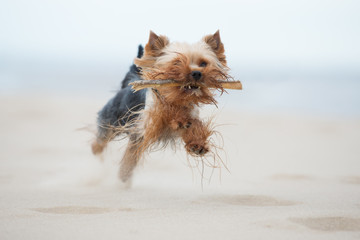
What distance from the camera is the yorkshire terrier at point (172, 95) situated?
4.07 metres

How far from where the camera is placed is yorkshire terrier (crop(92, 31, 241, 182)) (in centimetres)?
407

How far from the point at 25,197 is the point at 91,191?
2.63 ft

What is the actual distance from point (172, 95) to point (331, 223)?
71.4 inches

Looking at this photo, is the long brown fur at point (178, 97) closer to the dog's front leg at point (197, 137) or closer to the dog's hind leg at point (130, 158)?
the dog's front leg at point (197, 137)

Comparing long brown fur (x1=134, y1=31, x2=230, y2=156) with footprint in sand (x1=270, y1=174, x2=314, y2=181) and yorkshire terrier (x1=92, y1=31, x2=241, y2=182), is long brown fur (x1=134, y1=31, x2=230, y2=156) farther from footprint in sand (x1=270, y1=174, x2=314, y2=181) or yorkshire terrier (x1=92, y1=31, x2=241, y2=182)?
footprint in sand (x1=270, y1=174, x2=314, y2=181)

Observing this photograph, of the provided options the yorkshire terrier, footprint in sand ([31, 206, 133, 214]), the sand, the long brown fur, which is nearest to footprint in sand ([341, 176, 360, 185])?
the sand

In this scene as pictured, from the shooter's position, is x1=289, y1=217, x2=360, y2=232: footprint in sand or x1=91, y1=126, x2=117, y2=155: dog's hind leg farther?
x1=91, y1=126, x2=117, y2=155: dog's hind leg

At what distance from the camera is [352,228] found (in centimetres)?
307

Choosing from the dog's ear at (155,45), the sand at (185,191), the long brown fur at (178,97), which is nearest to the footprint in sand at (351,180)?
the sand at (185,191)

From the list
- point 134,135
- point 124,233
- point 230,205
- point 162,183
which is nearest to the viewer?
point 124,233

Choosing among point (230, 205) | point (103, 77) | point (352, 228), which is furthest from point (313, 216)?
point (103, 77)

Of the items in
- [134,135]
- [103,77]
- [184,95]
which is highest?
[184,95]

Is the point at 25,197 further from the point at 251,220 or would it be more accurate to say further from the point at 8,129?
the point at 8,129

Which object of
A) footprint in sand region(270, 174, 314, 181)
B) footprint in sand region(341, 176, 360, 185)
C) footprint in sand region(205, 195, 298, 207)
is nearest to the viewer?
footprint in sand region(205, 195, 298, 207)
